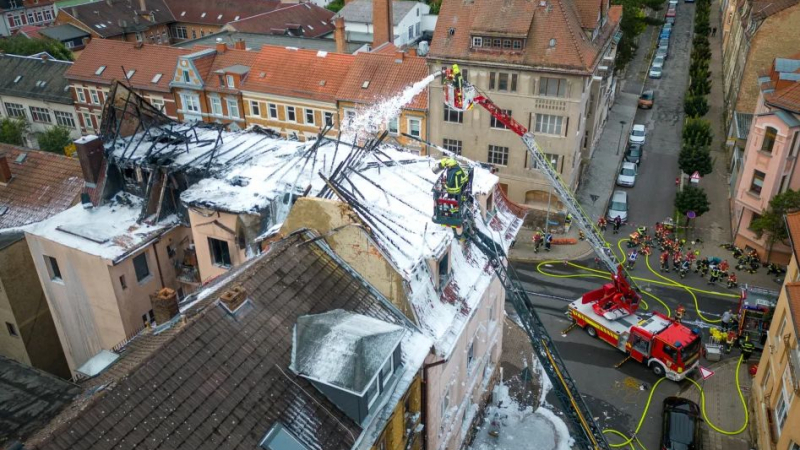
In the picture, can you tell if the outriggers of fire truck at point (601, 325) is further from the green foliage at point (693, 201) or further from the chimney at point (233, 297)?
the green foliage at point (693, 201)

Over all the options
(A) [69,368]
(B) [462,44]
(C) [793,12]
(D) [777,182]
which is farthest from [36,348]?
(C) [793,12]

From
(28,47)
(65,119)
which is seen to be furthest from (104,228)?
(28,47)

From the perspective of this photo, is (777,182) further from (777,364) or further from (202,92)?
(202,92)

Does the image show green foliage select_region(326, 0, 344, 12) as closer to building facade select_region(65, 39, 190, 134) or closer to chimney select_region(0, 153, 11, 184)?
building facade select_region(65, 39, 190, 134)

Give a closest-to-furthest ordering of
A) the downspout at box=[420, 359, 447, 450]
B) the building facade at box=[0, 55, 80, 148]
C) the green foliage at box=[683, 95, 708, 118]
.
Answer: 1. the downspout at box=[420, 359, 447, 450]
2. the green foliage at box=[683, 95, 708, 118]
3. the building facade at box=[0, 55, 80, 148]

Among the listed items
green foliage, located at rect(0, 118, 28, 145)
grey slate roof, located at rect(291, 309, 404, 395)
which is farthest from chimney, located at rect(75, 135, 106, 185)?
green foliage, located at rect(0, 118, 28, 145)

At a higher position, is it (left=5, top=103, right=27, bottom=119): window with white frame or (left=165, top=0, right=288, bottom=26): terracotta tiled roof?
(left=165, top=0, right=288, bottom=26): terracotta tiled roof

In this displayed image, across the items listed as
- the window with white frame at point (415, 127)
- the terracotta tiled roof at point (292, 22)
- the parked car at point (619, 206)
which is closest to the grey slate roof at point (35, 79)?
the terracotta tiled roof at point (292, 22)
